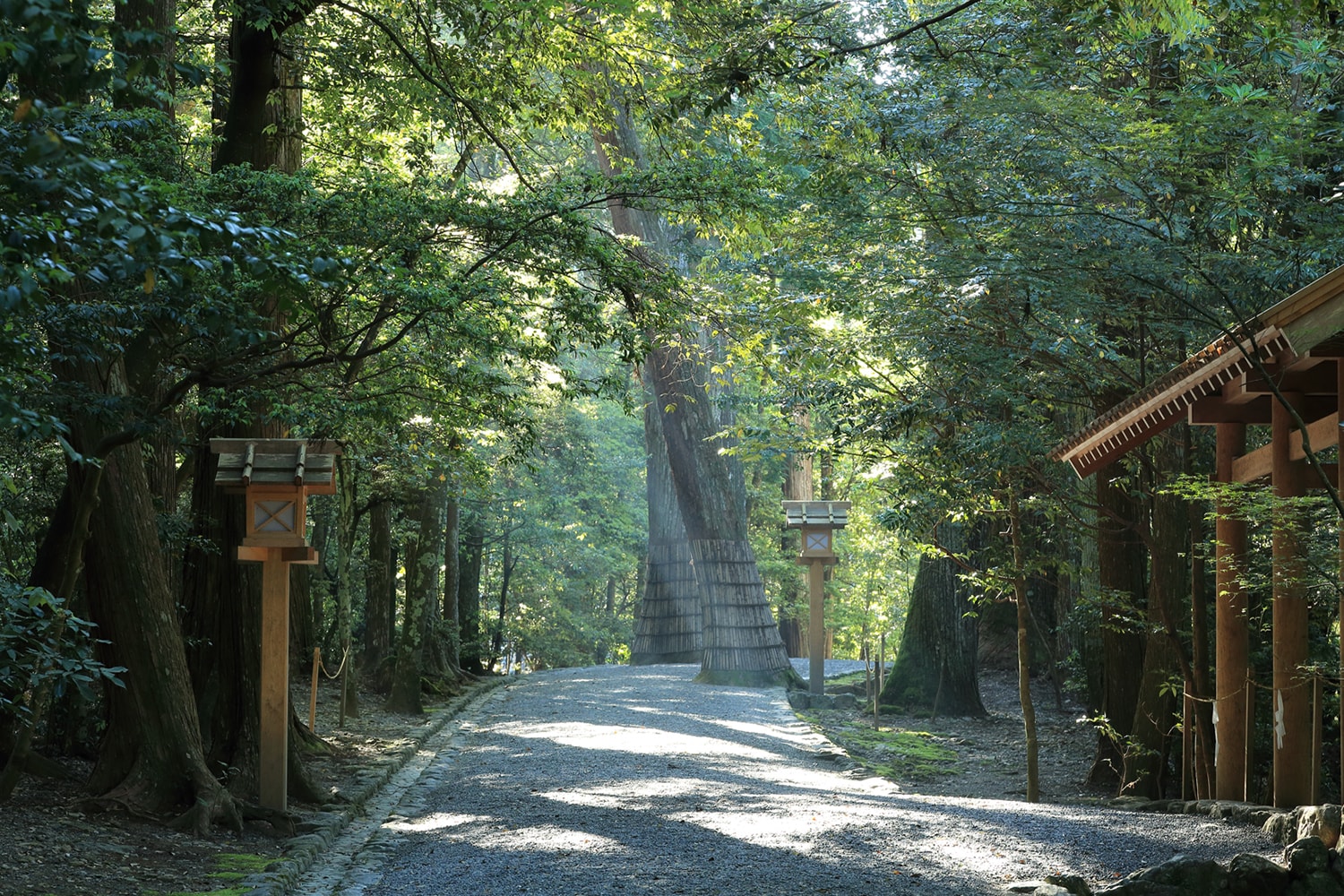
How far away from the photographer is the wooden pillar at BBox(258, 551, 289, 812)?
772 centimetres

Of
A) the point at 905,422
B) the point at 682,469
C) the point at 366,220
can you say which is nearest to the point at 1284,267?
the point at 905,422

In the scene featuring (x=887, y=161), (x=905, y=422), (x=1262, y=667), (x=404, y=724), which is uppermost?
(x=887, y=161)

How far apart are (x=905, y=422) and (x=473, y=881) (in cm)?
529

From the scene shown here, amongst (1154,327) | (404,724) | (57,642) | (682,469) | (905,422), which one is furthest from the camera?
(682,469)

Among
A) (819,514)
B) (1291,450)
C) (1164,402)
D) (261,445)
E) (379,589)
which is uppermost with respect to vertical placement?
(1164,402)

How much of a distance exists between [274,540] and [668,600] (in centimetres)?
1528

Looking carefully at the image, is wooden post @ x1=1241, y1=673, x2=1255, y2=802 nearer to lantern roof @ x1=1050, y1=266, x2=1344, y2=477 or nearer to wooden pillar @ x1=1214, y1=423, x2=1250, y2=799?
wooden pillar @ x1=1214, y1=423, x2=1250, y2=799

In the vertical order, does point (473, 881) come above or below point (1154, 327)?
below

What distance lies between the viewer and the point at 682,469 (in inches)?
727

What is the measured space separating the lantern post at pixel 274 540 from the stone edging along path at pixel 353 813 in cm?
40

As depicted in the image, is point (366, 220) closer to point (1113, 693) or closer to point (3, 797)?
point (3, 797)

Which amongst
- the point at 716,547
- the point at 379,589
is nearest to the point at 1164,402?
the point at 379,589

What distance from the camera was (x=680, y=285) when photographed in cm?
805

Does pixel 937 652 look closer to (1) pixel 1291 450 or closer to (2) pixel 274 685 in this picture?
(1) pixel 1291 450
